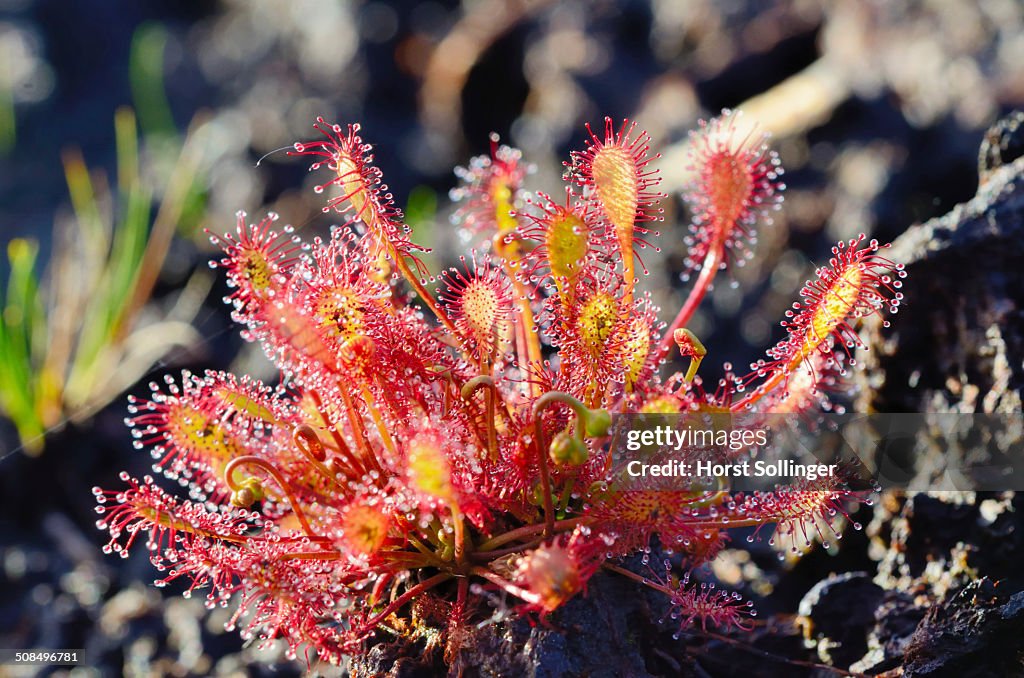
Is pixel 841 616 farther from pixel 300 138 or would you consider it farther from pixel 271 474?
pixel 300 138

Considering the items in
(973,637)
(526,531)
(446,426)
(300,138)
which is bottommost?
(973,637)

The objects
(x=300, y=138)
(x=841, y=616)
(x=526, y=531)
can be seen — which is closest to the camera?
(x=526, y=531)

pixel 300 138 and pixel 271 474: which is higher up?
pixel 300 138

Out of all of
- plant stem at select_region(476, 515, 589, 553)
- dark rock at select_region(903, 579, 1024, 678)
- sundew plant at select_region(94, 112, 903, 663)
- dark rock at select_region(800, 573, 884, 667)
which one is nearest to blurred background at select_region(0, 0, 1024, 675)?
sundew plant at select_region(94, 112, 903, 663)

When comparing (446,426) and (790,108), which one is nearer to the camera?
(446,426)

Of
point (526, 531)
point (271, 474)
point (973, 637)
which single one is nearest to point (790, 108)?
point (973, 637)

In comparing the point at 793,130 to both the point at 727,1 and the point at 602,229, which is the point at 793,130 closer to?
the point at 727,1
